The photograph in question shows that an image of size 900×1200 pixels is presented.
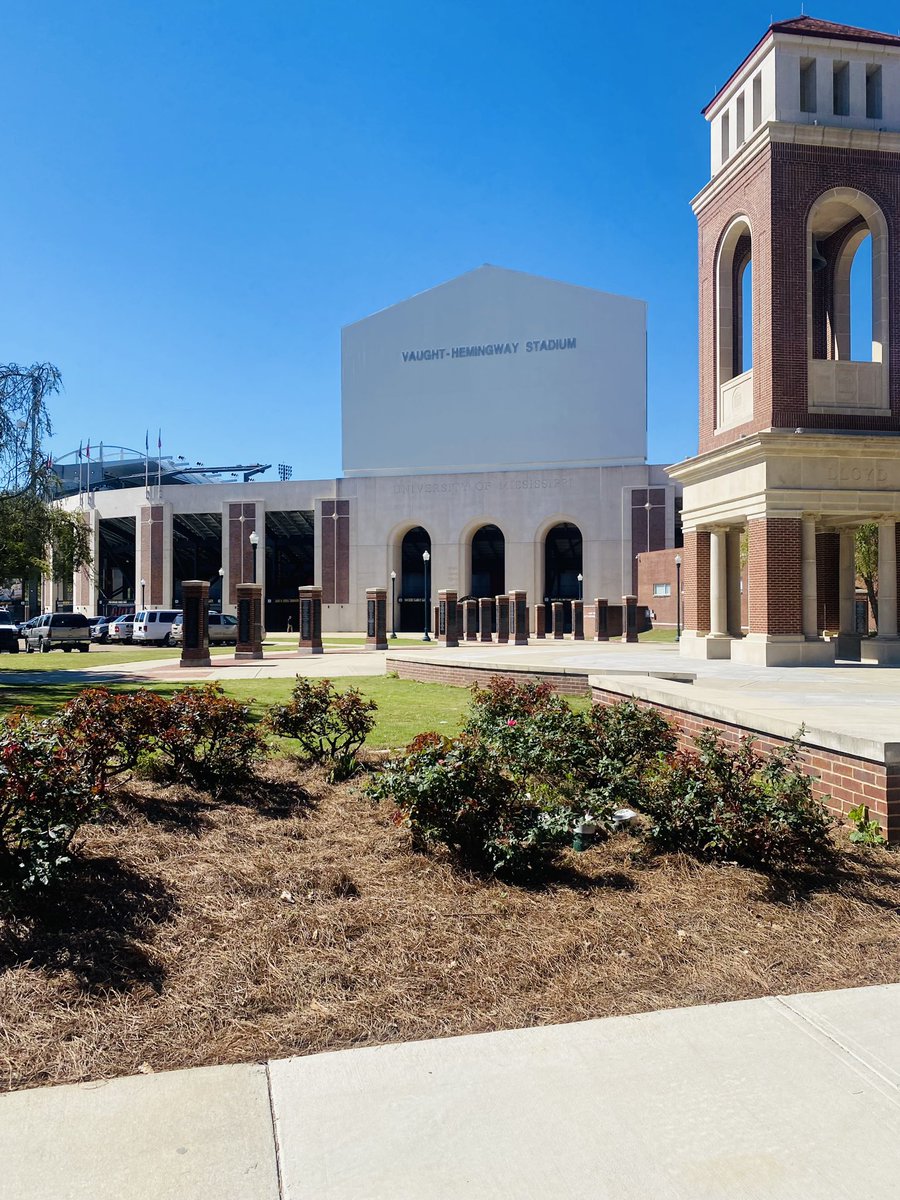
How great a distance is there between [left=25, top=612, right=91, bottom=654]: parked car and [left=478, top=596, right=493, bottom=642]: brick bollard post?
20.7m

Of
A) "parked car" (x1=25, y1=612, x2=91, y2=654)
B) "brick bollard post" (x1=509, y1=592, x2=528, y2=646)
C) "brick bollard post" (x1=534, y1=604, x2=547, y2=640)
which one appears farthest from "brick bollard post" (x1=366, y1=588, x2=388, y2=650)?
"brick bollard post" (x1=534, y1=604, x2=547, y2=640)

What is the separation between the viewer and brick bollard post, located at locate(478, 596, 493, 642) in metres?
48.2

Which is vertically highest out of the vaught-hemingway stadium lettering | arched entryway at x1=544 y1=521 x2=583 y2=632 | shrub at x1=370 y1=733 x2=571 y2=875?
the vaught-hemingway stadium lettering

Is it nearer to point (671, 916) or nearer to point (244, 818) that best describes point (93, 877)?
point (244, 818)

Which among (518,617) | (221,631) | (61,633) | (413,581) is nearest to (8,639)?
(61,633)

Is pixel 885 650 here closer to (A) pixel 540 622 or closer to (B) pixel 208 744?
(B) pixel 208 744

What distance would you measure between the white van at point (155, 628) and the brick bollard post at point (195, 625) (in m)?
17.9

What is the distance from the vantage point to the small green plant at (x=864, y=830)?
5.55 m

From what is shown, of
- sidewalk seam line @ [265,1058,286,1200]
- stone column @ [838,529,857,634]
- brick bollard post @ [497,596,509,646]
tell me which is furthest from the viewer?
brick bollard post @ [497,596,509,646]

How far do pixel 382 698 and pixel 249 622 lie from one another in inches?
629

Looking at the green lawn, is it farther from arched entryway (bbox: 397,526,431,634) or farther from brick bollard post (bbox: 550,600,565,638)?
arched entryway (bbox: 397,526,431,634)

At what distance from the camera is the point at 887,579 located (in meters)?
18.5

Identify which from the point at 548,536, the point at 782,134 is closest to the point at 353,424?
the point at 548,536

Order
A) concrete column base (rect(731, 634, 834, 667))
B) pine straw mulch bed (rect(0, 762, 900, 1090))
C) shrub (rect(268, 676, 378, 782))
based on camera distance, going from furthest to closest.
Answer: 1. concrete column base (rect(731, 634, 834, 667))
2. shrub (rect(268, 676, 378, 782))
3. pine straw mulch bed (rect(0, 762, 900, 1090))
